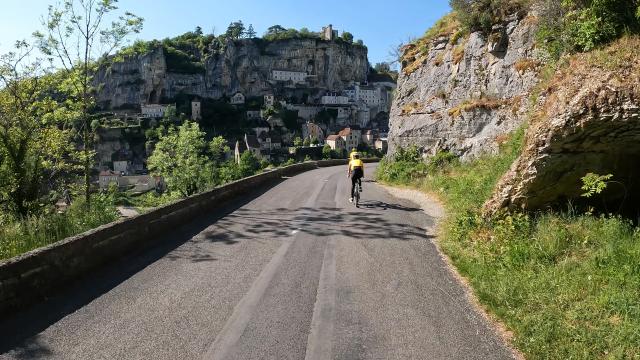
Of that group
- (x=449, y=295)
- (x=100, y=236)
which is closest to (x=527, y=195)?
(x=449, y=295)

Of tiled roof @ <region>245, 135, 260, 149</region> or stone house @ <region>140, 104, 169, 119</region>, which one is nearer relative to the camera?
tiled roof @ <region>245, 135, 260, 149</region>

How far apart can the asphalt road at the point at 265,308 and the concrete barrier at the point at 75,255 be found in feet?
0.78

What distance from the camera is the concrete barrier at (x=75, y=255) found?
Result: 5.17m

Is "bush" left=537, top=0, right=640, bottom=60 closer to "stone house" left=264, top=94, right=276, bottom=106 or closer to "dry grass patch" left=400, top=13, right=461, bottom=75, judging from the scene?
"dry grass patch" left=400, top=13, right=461, bottom=75

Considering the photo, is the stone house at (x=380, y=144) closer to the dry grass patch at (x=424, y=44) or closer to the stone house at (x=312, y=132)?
the stone house at (x=312, y=132)

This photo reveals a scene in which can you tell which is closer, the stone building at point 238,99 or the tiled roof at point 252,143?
the tiled roof at point 252,143

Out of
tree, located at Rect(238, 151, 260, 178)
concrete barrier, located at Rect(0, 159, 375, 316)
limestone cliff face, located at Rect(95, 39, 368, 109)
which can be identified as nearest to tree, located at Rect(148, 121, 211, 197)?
tree, located at Rect(238, 151, 260, 178)

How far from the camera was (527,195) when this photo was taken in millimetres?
7816

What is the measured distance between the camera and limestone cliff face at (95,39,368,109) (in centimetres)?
15162

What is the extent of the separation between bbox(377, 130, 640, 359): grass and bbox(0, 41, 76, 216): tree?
38.0 ft

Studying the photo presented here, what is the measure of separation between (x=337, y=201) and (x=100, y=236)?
30.0 ft

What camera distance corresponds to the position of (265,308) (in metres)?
5.33

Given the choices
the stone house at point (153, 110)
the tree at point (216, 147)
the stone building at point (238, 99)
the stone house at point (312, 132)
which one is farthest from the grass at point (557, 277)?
the stone house at point (153, 110)

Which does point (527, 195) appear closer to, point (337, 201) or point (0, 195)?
point (337, 201)
